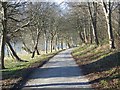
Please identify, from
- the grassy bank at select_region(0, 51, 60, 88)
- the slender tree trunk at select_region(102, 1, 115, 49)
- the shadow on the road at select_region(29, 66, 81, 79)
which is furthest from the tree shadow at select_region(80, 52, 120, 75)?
the slender tree trunk at select_region(102, 1, 115, 49)

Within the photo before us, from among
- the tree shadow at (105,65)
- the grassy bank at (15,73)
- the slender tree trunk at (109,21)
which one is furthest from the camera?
the slender tree trunk at (109,21)

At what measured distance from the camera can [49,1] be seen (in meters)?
45.2

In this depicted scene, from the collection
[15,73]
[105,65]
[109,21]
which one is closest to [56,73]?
[15,73]

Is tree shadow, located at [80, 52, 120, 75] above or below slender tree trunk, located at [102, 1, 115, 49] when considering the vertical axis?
below

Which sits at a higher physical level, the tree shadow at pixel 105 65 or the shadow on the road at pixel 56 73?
the tree shadow at pixel 105 65

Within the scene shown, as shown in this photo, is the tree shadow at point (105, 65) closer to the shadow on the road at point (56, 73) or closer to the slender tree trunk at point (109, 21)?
the shadow on the road at point (56, 73)

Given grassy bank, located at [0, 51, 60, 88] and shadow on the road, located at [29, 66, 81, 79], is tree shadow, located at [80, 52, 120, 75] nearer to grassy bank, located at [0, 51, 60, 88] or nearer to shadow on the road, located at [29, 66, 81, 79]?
shadow on the road, located at [29, 66, 81, 79]

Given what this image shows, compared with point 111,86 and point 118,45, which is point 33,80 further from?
point 118,45

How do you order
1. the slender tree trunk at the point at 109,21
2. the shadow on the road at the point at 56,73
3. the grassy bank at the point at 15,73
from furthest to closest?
1. the slender tree trunk at the point at 109,21
2. the shadow on the road at the point at 56,73
3. the grassy bank at the point at 15,73

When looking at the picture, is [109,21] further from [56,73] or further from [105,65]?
[56,73]

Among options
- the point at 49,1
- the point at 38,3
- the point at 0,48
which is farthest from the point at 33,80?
the point at 49,1

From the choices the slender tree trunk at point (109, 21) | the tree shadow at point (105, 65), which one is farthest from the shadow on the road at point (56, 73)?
the slender tree trunk at point (109, 21)

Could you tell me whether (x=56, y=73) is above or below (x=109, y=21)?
below

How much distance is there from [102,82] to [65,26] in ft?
175
